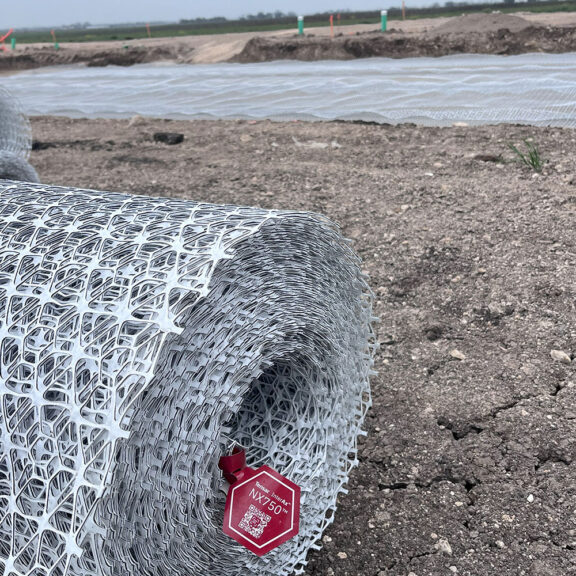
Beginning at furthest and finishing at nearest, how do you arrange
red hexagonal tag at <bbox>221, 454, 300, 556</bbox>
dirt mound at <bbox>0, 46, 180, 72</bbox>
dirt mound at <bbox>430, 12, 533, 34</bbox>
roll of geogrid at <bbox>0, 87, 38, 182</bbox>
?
dirt mound at <bbox>0, 46, 180, 72</bbox> → dirt mound at <bbox>430, 12, 533, 34</bbox> → roll of geogrid at <bbox>0, 87, 38, 182</bbox> → red hexagonal tag at <bbox>221, 454, 300, 556</bbox>

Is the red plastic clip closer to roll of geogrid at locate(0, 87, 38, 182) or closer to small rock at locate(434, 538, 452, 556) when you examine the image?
small rock at locate(434, 538, 452, 556)

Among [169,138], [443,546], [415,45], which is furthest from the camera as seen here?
[415,45]

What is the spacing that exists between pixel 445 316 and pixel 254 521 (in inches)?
69.1

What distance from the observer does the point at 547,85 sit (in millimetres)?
5980

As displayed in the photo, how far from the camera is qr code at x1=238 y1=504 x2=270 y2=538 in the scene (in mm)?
1572

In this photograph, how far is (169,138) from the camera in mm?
6348

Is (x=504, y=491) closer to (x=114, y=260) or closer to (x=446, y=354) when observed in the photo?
(x=446, y=354)

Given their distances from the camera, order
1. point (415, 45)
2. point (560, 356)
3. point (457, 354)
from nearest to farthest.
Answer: point (560, 356), point (457, 354), point (415, 45)

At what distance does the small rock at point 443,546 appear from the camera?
1.90m

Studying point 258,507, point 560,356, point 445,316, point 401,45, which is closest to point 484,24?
point 401,45

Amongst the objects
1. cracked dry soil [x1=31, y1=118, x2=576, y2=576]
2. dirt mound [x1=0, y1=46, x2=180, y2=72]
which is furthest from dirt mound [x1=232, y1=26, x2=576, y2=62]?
cracked dry soil [x1=31, y1=118, x2=576, y2=576]

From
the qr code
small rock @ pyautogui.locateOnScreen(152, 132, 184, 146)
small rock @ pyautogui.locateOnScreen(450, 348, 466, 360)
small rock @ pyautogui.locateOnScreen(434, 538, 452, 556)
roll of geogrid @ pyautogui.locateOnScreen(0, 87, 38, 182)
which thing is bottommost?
small rock @ pyautogui.locateOnScreen(434, 538, 452, 556)

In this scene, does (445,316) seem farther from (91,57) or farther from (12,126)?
(91,57)

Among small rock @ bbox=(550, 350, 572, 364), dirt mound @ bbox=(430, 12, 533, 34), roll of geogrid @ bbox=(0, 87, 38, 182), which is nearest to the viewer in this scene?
small rock @ bbox=(550, 350, 572, 364)
